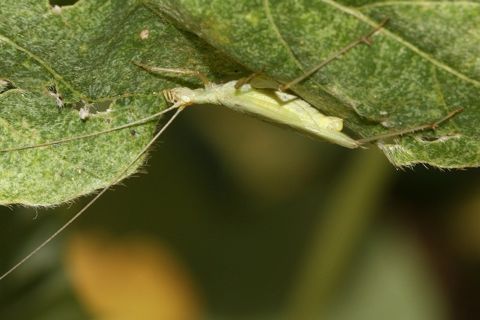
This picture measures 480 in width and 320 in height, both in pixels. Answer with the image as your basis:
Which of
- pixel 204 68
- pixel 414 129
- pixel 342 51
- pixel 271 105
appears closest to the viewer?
pixel 342 51

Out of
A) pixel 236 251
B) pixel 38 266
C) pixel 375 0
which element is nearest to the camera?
pixel 375 0

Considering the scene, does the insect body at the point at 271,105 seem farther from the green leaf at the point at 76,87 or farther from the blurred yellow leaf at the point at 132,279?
the blurred yellow leaf at the point at 132,279

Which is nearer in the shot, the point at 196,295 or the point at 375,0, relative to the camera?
the point at 375,0

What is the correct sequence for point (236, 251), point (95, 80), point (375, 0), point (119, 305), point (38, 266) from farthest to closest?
1. point (236, 251)
2. point (119, 305)
3. point (38, 266)
4. point (95, 80)
5. point (375, 0)

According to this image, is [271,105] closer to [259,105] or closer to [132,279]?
[259,105]

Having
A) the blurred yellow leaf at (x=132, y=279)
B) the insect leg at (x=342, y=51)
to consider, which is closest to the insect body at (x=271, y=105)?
the insect leg at (x=342, y=51)

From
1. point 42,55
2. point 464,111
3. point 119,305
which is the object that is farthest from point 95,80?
point 119,305

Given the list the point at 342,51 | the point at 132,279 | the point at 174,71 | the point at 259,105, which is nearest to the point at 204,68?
the point at 174,71

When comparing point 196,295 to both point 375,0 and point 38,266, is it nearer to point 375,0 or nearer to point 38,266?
point 38,266
